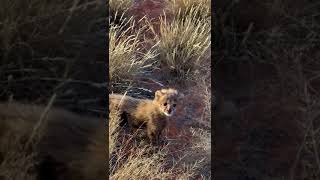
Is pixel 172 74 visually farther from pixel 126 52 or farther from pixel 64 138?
pixel 64 138

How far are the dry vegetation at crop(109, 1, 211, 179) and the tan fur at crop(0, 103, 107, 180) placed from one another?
150 mm

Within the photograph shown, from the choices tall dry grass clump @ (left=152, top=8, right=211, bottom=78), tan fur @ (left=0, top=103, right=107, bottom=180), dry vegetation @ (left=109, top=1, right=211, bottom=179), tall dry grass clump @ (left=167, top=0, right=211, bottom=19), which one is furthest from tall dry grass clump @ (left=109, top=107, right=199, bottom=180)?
tall dry grass clump @ (left=167, top=0, right=211, bottom=19)

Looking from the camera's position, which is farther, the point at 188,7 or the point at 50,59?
the point at 188,7

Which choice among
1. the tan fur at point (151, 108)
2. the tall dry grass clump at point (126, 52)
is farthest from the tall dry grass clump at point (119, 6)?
the tan fur at point (151, 108)

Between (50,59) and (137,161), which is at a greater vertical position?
(50,59)

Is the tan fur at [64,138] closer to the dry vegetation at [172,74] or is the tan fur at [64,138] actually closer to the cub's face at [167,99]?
the dry vegetation at [172,74]

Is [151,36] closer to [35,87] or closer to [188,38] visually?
[188,38]

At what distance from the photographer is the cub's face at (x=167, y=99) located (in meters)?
2.29

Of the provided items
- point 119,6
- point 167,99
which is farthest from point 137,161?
point 119,6

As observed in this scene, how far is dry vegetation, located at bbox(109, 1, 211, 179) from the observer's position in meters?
2.30

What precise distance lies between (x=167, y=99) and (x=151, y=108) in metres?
0.07

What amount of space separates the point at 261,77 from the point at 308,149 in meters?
0.31

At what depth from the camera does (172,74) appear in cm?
233

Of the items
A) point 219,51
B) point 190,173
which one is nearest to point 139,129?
point 190,173
